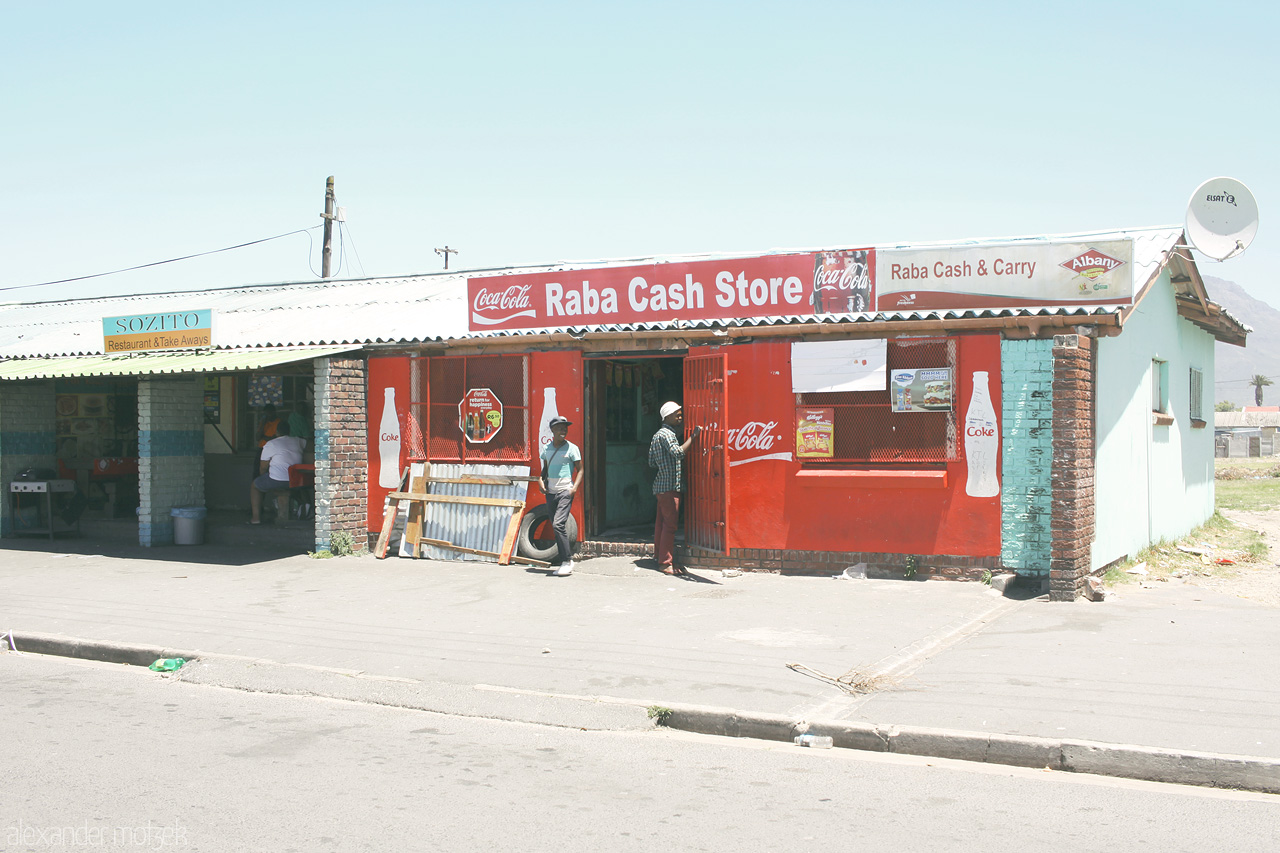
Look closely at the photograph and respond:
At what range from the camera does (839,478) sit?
11.0 meters

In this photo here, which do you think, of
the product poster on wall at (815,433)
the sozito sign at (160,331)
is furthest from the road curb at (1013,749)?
the sozito sign at (160,331)

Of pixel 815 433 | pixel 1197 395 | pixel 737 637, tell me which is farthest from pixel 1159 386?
pixel 737 637

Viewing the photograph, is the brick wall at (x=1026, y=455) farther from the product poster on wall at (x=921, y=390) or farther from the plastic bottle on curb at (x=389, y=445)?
the plastic bottle on curb at (x=389, y=445)

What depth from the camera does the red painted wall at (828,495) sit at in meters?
10.4

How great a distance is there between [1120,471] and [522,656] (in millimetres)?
7550

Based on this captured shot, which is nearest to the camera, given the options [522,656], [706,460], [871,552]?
[522,656]

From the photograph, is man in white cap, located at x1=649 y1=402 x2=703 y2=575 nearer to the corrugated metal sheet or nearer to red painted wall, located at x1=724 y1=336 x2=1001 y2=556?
red painted wall, located at x1=724 y1=336 x2=1001 y2=556

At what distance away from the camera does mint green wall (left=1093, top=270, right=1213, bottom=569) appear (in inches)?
432

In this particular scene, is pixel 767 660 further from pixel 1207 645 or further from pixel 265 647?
pixel 265 647

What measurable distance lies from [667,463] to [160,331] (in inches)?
329

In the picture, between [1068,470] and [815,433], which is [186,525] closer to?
[815,433]

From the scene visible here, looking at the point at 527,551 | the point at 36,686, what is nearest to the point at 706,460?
the point at 527,551

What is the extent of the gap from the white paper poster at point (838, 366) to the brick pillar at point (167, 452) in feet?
30.7

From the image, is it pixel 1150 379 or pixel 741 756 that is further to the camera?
pixel 1150 379
